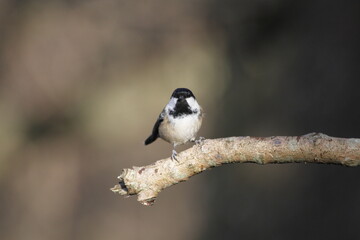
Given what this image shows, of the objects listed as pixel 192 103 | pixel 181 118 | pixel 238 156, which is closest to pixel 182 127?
pixel 181 118

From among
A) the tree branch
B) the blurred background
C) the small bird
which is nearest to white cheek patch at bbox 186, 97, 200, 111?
the small bird

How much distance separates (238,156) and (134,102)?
457 cm

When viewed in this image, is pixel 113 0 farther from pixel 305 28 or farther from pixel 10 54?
pixel 305 28

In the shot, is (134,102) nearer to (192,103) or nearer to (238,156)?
(192,103)

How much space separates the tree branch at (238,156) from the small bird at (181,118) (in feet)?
3.21

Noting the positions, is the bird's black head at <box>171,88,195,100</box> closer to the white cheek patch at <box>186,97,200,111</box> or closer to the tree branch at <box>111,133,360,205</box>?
the white cheek patch at <box>186,97,200,111</box>

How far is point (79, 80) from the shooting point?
701cm

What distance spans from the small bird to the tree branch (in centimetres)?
98

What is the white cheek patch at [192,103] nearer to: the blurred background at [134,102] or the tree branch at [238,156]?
the tree branch at [238,156]

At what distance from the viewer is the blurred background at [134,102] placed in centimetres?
596

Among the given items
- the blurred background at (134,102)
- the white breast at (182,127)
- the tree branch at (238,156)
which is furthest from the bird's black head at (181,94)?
the blurred background at (134,102)

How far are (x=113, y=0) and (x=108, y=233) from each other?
9.37ft

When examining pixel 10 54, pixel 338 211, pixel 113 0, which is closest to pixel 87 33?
pixel 113 0

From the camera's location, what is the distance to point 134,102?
23.1 feet
